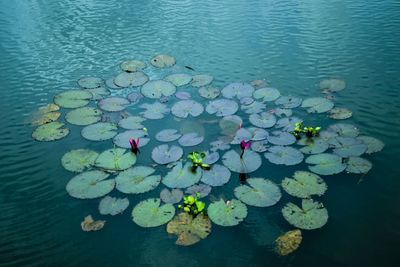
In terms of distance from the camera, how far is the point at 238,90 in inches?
355

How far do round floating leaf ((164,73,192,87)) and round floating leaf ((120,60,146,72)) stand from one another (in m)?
1.14

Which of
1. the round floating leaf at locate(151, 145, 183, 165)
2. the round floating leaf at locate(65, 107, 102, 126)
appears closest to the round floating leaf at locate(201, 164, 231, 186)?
the round floating leaf at locate(151, 145, 183, 165)

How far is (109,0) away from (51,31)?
12.3ft

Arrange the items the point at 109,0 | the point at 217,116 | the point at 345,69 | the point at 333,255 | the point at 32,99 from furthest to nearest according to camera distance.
A: 1. the point at 109,0
2. the point at 345,69
3. the point at 32,99
4. the point at 217,116
5. the point at 333,255

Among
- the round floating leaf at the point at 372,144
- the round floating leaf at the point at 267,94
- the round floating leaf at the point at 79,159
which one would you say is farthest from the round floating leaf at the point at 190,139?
the round floating leaf at the point at 372,144

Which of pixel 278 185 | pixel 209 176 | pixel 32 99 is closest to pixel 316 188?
pixel 278 185

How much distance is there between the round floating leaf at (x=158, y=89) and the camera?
8.99 meters

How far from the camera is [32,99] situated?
30.0ft

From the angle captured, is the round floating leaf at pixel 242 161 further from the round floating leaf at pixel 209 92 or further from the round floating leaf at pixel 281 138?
the round floating leaf at pixel 209 92

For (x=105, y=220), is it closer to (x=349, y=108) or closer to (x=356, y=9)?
(x=349, y=108)

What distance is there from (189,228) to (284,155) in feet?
8.58

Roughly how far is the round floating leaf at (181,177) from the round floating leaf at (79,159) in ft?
5.62

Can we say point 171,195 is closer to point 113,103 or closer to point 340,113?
point 113,103

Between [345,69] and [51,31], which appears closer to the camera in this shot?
[345,69]
